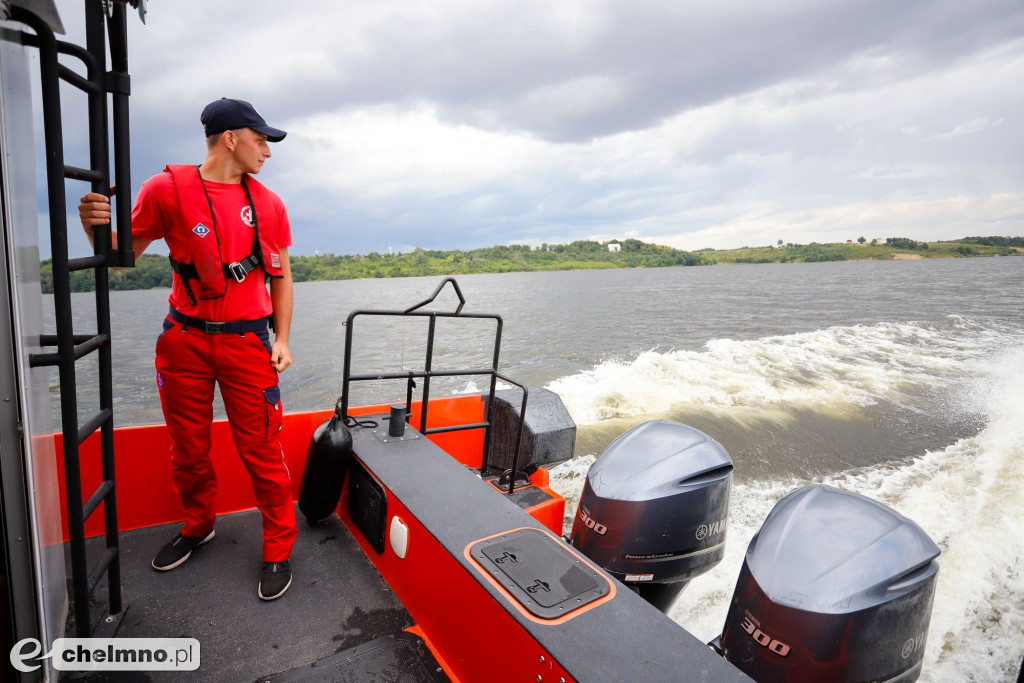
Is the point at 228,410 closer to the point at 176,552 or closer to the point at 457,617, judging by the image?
the point at 176,552

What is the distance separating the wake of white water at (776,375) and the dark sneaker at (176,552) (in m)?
4.24

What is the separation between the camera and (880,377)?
720cm

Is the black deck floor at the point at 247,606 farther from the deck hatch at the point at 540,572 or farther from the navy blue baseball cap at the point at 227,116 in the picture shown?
the navy blue baseball cap at the point at 227,116

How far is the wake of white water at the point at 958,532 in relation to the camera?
94.0 inches

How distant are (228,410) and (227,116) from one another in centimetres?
94

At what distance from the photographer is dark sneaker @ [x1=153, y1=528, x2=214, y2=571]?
1.96m

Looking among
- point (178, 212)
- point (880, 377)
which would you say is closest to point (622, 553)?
point (178, 212)

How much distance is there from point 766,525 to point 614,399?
4.69 metres

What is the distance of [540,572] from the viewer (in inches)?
54.9

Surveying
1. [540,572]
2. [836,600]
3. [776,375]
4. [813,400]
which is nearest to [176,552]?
[540,572]

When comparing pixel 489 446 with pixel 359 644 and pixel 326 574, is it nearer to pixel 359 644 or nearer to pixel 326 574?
pixel 326 574

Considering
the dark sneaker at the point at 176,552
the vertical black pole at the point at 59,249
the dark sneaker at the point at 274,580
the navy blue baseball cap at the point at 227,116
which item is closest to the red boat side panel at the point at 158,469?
the dark sneaker at the point at 176,552

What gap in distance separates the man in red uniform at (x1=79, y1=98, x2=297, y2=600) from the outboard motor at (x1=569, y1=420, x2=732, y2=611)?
1.10 metres

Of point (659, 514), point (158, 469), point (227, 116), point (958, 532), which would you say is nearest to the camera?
point (227, 116)
